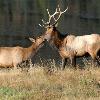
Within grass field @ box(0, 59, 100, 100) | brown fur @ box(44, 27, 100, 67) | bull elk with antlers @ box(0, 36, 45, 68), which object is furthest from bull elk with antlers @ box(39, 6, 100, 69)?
grass field @ box(0, 59, 100, 100)

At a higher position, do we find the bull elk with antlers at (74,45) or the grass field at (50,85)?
the bull elk with antlers at (74,45)

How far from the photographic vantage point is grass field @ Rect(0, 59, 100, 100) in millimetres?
10000

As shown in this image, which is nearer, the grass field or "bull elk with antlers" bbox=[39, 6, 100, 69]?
the grass field

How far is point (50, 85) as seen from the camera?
453 inches

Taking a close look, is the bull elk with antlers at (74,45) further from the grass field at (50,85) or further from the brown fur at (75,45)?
the grass field at (50,85)

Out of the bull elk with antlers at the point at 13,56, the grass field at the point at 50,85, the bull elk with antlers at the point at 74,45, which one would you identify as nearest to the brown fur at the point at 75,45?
the bull elk with antlers at the point at 74,45

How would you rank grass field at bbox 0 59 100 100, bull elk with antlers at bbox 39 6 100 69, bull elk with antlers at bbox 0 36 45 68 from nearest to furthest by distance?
grass field at bbox 0 59 100 100, bull elk with antlers at bbox 0 36 45 68, bull elk with antlers at bbox 39 6 100 69

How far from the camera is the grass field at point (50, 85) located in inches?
394

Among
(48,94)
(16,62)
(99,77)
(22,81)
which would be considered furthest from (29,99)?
(16,62)

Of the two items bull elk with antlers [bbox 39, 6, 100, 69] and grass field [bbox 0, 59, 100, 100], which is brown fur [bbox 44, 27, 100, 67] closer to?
bull elk with antlers [bbox 39, 6, 100, 69]

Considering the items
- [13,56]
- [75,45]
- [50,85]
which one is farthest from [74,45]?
[50,85]

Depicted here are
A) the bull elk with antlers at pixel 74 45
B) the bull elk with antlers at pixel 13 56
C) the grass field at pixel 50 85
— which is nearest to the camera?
the grass field at pixel 50 85

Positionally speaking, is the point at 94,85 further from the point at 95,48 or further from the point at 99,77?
the point at 95,48

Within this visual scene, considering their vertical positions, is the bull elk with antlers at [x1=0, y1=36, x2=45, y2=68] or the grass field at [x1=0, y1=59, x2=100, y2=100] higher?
the bull elk with antlers at [x1=0, y1=36, x2=45, y2=68]
